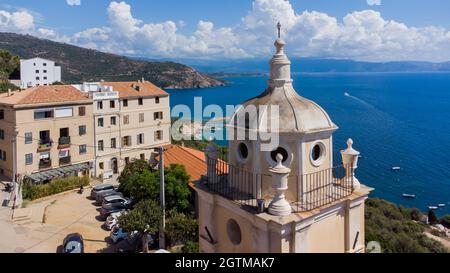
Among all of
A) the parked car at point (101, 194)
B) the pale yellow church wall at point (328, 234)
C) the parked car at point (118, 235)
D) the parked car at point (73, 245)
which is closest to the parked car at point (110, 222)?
the parked car at point (118, 235)

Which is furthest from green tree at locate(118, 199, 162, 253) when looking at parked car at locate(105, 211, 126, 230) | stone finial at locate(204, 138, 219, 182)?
stone finial at locate(204, 138, 219, 182)

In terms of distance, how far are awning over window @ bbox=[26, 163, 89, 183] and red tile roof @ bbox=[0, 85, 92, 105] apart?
617 cm

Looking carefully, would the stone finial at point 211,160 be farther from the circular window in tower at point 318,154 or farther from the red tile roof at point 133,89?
the red tile roof at point 133,89

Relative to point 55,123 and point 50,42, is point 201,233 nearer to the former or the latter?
point 55,123

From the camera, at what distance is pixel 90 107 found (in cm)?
3619

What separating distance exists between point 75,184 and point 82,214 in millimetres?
6605

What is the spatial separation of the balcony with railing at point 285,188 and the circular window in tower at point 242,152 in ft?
0.75

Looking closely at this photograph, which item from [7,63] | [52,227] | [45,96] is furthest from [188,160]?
[7,63]

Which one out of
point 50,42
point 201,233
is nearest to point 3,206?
point 201,233

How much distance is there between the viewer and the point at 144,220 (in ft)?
69.3

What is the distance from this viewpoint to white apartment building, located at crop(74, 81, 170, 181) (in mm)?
37688

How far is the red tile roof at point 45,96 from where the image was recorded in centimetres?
3199
